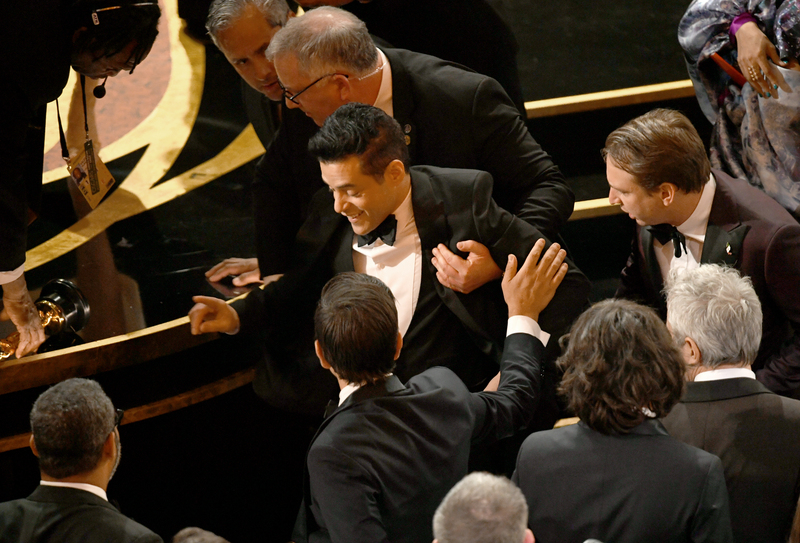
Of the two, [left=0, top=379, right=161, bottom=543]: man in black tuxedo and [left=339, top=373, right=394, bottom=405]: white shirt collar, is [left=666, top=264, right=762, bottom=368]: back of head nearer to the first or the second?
[left=339, top=373, right=394, bottom=405]: white shirt collar

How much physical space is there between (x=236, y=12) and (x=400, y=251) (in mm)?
1138

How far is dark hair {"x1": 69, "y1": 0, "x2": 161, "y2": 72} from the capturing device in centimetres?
241

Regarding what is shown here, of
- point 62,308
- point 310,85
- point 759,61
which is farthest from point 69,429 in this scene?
point 759,61

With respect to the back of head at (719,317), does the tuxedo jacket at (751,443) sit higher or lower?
lower

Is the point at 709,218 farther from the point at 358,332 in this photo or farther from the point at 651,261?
the point at 358,332

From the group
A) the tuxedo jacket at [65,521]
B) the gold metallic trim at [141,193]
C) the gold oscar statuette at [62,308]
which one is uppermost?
the tuxedo jacket at [65,521]

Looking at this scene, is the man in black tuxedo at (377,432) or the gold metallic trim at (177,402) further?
the gold metallic trim at (177,402)

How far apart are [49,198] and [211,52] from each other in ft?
4.58

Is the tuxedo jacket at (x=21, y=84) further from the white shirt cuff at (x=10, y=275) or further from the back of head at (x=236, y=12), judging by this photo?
the back of head at (x=236, y=12)

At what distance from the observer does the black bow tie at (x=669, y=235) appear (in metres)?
2.43

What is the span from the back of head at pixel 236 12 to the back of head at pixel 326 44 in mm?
455

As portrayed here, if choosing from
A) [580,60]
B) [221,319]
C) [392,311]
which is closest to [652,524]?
[392,311]

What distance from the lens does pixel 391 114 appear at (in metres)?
2.61

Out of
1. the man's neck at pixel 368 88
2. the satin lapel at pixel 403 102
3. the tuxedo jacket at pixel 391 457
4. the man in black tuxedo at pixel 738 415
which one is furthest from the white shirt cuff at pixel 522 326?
the man's neck at pixel 368 88
